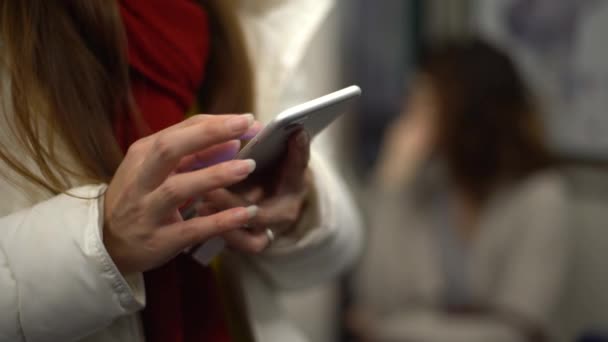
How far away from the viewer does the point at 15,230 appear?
41 cm

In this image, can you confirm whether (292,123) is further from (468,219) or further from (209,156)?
(468,219)

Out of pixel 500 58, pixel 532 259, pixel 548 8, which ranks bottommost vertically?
pixel 532 259

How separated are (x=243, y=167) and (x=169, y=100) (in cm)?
13

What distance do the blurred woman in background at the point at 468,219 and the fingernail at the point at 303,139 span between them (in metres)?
0.93

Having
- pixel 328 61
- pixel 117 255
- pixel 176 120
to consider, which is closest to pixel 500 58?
pixel 328 61

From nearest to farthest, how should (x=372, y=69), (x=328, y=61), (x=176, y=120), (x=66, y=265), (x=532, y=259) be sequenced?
(x=66, y=265) < (x=176, y=120) < (x=532, y=259) < (x=328, y=61) < (x=372, y=69)

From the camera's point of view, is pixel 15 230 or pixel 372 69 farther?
pixel 372 69

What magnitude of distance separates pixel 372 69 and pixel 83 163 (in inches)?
50.5

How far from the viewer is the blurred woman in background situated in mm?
1347

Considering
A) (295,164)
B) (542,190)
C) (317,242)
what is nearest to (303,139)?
(295,164)

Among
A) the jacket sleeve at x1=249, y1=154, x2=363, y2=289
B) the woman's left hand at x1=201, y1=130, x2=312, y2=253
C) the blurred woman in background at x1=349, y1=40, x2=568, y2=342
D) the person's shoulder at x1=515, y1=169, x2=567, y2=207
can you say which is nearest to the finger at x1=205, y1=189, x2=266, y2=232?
the woman's left hand at x1=201, y1=130, x2=312, y2=253

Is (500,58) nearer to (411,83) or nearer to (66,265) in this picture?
(411,83)

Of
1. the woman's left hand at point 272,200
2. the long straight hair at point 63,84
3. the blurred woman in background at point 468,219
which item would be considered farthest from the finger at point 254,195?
the blurred woman in background at point 468,219

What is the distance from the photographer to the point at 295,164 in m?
0.49
